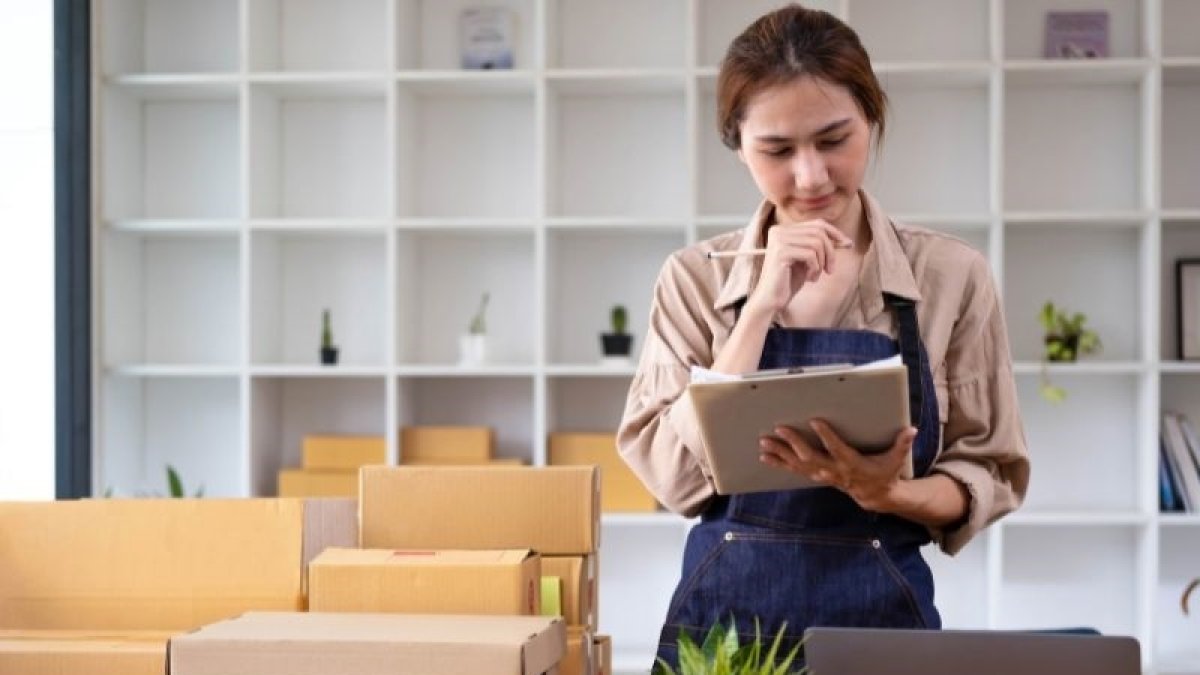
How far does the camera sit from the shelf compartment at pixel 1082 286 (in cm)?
414

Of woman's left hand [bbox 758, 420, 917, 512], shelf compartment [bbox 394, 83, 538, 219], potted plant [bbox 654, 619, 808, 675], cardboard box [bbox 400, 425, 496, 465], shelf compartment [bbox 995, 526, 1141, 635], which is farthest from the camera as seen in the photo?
shelf compartment [bbox 394, 83, 538, 219]

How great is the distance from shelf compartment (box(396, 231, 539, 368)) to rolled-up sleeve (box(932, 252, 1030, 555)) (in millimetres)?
2501

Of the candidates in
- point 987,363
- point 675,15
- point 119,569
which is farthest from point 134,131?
point 987,363

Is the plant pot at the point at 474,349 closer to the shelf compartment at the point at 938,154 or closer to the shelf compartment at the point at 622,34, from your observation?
the shelf compartment at the point at 622,34

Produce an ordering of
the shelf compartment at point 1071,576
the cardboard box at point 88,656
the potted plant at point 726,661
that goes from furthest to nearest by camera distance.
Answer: the shelf compartment at point 1071,576, the cardboard box at point 88,656, the potted plant at point 726,661

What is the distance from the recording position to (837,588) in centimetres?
175

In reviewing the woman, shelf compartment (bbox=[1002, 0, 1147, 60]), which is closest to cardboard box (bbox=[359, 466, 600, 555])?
the woman

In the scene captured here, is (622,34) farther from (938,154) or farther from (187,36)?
(187,36)

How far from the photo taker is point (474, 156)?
169 inches

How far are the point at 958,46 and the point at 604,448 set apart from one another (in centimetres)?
149

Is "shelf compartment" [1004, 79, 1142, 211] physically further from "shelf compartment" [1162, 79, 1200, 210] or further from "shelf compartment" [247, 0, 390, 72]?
"shelf compartment" [247, 0, 390, 72]

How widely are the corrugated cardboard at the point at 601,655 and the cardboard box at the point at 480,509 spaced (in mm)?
106

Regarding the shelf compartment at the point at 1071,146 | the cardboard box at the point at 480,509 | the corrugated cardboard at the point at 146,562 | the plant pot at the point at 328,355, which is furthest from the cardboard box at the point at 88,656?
the shelf compartment at the point at 1071,146

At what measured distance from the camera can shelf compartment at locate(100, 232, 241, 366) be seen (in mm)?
4336
